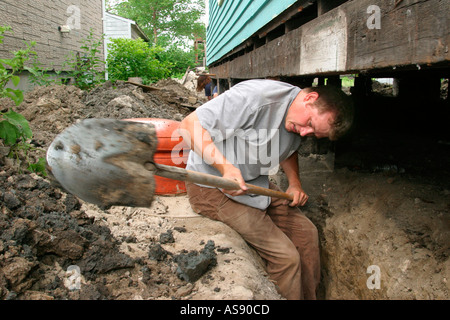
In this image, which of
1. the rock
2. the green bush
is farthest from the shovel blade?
the green bush

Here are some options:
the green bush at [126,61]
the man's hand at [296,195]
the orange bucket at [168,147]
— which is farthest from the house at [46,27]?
the man's hand at [296,195]

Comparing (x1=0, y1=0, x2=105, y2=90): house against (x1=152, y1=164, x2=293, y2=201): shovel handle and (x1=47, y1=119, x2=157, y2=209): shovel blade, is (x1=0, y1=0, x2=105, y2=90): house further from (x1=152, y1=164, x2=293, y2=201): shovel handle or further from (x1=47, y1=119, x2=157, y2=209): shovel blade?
(x1=152, y1=164, x2=293, y2=201): shovel handle

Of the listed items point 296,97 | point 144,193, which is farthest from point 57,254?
point 296,97

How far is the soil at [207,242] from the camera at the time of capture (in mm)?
1903

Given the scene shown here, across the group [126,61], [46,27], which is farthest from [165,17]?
[46,27]

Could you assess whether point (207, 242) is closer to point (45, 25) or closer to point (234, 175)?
point (234, 175)

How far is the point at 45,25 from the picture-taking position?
24.9 feet

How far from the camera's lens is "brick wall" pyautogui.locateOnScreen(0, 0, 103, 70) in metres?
6.10

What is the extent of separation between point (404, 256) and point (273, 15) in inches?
114

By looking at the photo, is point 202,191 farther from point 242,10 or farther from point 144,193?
point 242,10

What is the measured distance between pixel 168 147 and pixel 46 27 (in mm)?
6281

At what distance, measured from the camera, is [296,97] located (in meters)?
2.54

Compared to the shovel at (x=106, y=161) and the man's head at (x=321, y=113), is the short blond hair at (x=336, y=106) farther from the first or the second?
the shovel at (x=106, y=161)

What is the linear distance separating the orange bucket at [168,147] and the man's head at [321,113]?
126 centimetres
